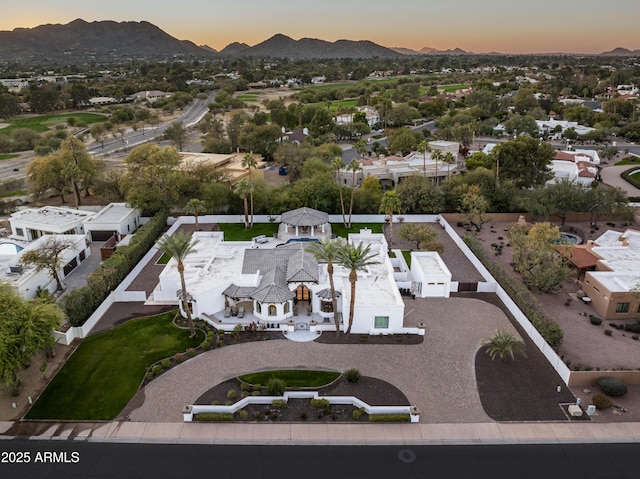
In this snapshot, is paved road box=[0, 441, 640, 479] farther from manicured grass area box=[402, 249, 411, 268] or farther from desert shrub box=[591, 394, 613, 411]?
manicured grass area box=[402, 249, 411, 268]

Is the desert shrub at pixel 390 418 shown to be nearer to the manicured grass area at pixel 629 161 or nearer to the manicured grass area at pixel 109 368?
the manicured grass area at pixel 109 368

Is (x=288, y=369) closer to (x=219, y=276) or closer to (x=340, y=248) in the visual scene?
(x=340, y=248)

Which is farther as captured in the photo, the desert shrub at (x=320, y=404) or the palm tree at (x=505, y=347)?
the palm tree at (x=505, y=347)

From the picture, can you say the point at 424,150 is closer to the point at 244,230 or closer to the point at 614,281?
the point at 244,230

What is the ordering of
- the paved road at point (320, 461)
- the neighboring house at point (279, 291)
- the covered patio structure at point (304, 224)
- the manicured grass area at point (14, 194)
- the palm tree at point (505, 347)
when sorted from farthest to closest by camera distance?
the manicured grass area at point (14, 194) < the covered patio structure at point (304, 224) < the neighboring house at point (279, 291) < the palm tree at point (505, 347) < the paved road at point (320, 461)

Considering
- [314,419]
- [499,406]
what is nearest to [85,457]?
[314,419]

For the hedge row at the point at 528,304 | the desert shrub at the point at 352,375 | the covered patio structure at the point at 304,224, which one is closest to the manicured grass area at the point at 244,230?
the covered patio structure at the point at 304,224
